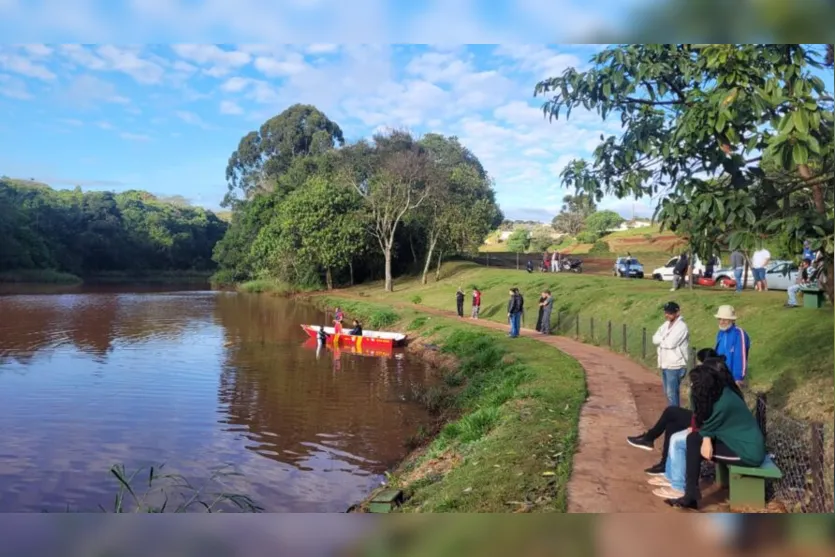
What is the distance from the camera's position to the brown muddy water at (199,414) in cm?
939

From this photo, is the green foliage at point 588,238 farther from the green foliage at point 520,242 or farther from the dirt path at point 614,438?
the dirt path at point 614,438

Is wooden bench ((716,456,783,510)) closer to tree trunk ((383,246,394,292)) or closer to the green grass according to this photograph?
tree trunk ((383,246,394,292))

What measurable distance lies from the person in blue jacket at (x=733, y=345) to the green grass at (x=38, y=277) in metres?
56.8

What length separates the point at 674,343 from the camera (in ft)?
A: 25.1

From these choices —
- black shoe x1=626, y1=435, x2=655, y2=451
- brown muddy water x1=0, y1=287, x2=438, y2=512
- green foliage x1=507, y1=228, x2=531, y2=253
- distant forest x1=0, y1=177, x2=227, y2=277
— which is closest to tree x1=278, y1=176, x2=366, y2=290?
brown muddy water x1=0, y1=287, x2=438, y2=512

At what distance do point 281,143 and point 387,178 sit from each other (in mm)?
18663

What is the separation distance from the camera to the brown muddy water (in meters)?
9.39

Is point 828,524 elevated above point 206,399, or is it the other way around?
point 828,524

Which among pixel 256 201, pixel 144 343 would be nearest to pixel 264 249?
pixel 256 201

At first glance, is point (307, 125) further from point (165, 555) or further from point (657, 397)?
point (165, 555)

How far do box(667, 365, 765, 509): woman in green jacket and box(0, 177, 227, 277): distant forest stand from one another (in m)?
55.7

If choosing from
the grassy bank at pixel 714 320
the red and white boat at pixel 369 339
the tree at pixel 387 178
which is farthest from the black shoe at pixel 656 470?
the tree at pixel 387 178

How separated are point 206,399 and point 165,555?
1116cm

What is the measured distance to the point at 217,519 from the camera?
484 cm
